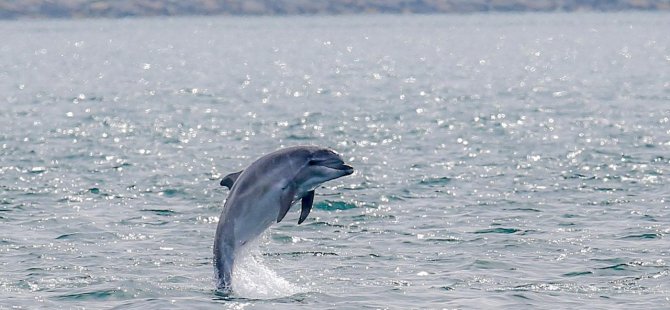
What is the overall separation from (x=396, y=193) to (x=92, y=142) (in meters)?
14.6

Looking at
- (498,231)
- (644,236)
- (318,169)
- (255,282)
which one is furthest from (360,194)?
(318,169)

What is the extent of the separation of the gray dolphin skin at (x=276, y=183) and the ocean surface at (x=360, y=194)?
3.71 ft

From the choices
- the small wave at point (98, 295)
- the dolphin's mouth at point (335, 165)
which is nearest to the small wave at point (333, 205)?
the small wave at point (98, 295)

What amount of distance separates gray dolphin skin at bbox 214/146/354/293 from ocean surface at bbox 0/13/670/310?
113 centimetres

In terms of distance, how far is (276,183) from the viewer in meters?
17.0

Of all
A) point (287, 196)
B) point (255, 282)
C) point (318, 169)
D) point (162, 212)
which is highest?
point (318, 169)

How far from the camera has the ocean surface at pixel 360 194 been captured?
19047 millimetres

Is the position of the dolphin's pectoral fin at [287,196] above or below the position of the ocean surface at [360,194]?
above

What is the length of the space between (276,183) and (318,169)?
0.57 metres

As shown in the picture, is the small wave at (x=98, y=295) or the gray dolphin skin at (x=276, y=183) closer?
the gray dolphin skin at (x=276, y=183)

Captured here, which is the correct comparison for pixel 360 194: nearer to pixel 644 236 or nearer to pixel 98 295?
pixel 644 236

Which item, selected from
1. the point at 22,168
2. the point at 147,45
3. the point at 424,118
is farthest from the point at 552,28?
the point at 22,168

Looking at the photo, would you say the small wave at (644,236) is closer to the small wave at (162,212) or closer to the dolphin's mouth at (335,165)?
the dolphin's mouth at (335,165)

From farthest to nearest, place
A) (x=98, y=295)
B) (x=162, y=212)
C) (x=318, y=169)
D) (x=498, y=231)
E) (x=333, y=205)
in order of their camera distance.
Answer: (x=333, y=205), (x=162, y=212), (x=498, y=231), (x=98, y=295), (x=318, y=169)
